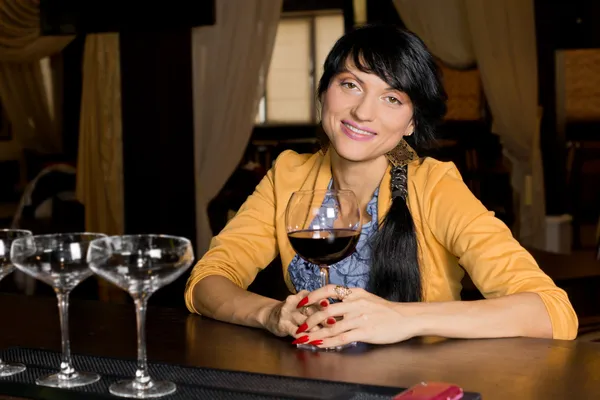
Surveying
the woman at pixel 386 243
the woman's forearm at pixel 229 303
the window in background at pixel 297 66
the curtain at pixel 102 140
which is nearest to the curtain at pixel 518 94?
the curtain at pixel 102 140

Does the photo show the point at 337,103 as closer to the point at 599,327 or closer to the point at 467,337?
the point at 467,337

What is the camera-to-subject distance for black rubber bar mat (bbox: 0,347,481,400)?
4.65ft

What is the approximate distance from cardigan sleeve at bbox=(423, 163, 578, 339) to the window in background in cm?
1023

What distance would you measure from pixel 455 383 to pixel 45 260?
2.16 ft

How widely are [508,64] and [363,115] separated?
16.8ft

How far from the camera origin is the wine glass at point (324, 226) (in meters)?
1.76

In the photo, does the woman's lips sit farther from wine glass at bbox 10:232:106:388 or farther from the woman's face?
wine glass at bbox 10:232:106:388

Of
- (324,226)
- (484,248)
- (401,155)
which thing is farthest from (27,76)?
(324,226)

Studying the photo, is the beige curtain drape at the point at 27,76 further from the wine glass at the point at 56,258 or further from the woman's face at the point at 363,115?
the wine glass at the point at 56,258

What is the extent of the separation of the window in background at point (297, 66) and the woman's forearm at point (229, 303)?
10.3m

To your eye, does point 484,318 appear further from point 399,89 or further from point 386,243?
point 399,89

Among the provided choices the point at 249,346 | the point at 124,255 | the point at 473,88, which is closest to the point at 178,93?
the point at 249,346

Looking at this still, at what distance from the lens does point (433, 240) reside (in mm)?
2246

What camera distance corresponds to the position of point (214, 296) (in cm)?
212
